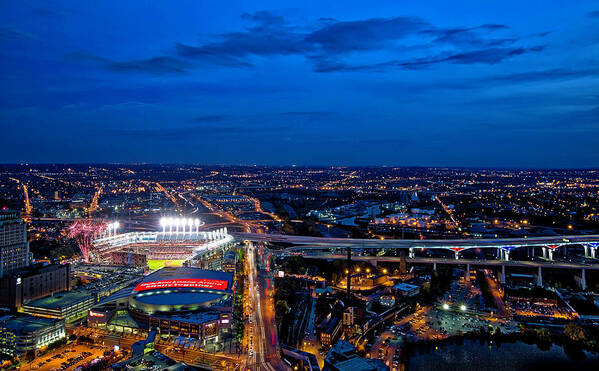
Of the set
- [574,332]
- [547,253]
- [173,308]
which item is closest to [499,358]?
[574,332]

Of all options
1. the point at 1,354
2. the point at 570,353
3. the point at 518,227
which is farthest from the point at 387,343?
the point at 518,227

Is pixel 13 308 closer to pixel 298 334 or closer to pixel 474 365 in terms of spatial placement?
pixel 298 334

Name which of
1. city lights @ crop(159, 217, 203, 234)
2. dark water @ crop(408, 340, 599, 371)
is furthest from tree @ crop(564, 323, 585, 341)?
city lights @ crop(159, 217, 203, 234)

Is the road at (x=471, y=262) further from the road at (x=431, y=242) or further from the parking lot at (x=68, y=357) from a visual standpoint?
the parking lot at (x=68, y=357)

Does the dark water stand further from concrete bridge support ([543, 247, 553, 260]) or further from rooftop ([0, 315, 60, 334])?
concrete bridge support ([543, 247, 553, 260])

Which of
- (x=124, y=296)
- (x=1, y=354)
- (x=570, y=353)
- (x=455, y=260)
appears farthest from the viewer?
(x=455, y=260)
